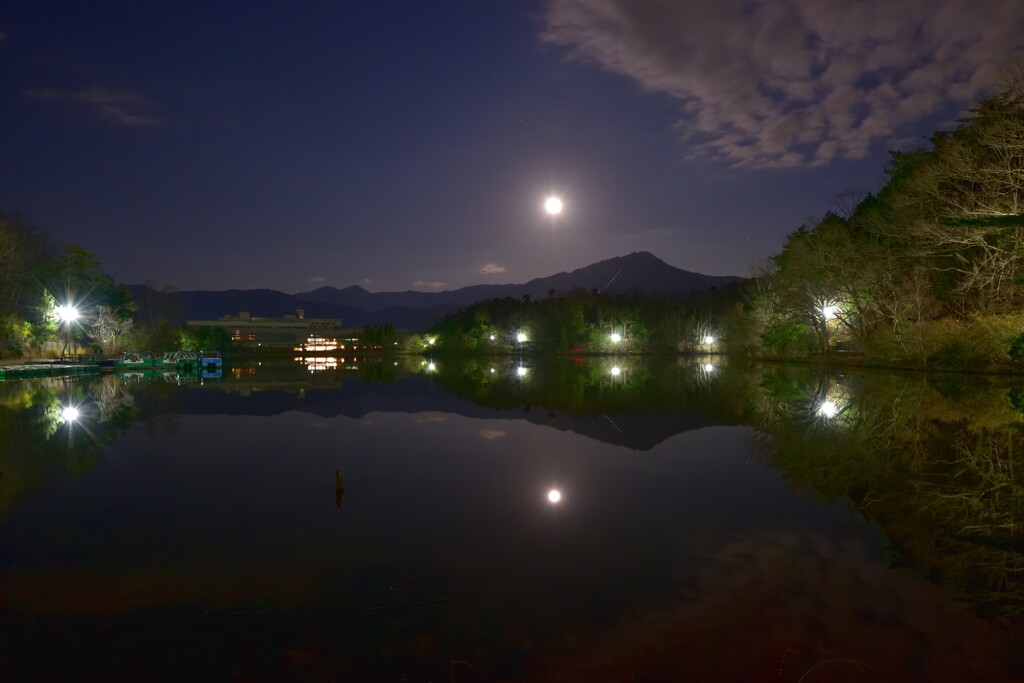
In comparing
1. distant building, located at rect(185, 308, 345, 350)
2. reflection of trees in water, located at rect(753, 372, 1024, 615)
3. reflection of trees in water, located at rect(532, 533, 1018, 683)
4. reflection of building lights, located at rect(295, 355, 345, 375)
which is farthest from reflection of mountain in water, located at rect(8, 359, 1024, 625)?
distant building, located at rect(185, 308, 345, 350)

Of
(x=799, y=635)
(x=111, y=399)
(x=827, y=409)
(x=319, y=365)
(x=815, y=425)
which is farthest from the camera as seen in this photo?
(x=319, y=365)

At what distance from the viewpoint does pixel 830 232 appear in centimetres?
5125

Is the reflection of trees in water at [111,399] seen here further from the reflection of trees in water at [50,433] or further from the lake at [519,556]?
the lake at [519,556]

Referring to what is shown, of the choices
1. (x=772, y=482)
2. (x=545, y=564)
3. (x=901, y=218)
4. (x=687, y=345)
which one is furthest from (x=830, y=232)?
(x=687, y=345)

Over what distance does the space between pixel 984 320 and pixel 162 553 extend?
3864cm

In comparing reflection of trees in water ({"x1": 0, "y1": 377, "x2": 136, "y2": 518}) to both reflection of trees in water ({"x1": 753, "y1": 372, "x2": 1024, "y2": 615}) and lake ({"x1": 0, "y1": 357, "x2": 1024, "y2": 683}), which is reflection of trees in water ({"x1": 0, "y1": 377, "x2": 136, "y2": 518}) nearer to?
lake ({"x1": 0, "y1": 357, "x2": 1024, "y2": 683})

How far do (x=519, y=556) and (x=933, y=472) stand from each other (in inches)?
346

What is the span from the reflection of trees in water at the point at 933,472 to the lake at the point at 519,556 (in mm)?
76

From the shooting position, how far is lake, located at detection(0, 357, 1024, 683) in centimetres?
525

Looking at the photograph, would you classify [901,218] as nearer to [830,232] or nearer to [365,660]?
Result: [830,232]

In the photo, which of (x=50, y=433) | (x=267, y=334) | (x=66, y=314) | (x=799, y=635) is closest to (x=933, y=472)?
(x=799, y=635)

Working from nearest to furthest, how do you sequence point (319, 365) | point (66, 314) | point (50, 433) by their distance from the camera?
1. point (50, 433)
2. point (66, 314)
3. point (319, 365)

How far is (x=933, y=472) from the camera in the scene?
11.6 meters

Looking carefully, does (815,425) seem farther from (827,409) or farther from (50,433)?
(50,433)
